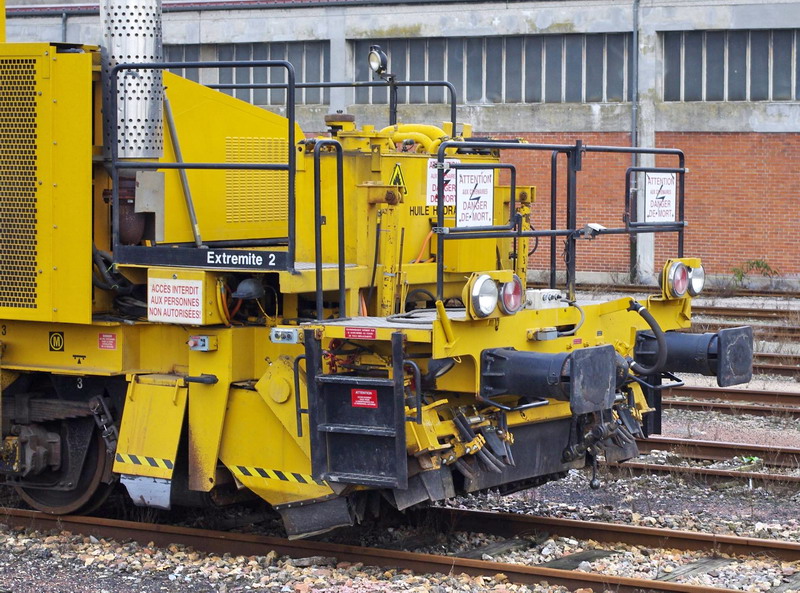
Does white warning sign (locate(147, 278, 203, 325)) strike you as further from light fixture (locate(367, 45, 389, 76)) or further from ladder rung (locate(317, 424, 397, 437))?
light fixture (locate(367, 45, 389, 76))

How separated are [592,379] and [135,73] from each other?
10.1 feet

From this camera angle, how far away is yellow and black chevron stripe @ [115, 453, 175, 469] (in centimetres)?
727

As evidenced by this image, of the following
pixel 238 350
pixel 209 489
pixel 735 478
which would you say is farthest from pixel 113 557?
pixel 735 478

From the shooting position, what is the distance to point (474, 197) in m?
6.91

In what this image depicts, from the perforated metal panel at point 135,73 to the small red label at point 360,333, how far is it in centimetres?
174

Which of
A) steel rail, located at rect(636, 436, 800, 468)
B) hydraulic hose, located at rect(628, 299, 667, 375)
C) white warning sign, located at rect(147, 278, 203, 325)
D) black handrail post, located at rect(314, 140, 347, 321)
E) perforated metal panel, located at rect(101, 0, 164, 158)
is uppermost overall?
perforated metal panel, located at rect(101, 0, 164, 158)

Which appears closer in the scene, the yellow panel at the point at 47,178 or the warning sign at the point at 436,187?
the yellow panel at the point at 47,178

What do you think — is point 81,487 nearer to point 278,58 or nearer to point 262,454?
point 262,454

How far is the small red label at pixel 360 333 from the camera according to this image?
21.4 feet

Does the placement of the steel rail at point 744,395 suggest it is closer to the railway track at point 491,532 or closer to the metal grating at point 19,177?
the railway track at point 491,532

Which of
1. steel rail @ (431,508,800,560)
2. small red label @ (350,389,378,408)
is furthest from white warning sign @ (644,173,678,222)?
small red label @ (350,389,378,408)

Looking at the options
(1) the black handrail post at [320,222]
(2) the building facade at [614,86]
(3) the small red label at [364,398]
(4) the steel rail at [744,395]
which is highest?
(2) the building facade at [614,86]

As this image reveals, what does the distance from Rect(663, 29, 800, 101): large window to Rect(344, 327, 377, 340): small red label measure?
19.5 meters

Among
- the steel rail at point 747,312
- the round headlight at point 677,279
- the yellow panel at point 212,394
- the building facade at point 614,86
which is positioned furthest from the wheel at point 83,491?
the building facade at point 614,86
